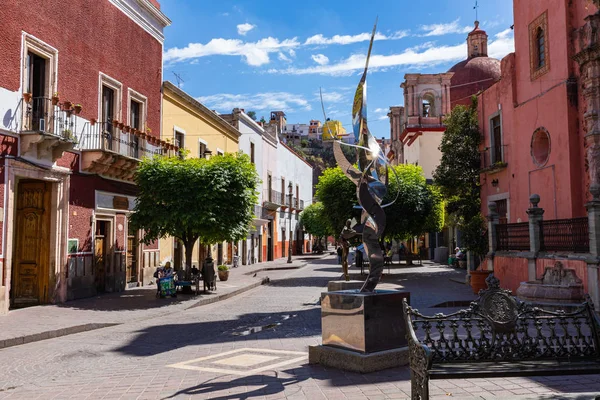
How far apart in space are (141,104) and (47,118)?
5772mm

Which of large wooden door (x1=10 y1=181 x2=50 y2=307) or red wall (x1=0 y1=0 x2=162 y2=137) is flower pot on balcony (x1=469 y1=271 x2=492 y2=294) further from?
red wall (x1=0 y1=0 x2=162 y2=137)

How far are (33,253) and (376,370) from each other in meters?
11.2

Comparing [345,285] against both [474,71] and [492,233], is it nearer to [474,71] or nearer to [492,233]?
[492,233]

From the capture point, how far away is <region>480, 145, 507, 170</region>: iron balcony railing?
19.2 metres

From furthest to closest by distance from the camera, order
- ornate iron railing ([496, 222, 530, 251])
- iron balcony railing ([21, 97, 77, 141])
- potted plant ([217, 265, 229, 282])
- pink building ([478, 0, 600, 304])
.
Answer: potted plant ([217, 265, 229, 282]) < ornate iron railing ([496, 222, 530, 251]) < pink building ([478, 0, 600, 304]) < iron balcony railing ([21, 97, 77, 141])

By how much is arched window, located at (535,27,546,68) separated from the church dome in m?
18.6

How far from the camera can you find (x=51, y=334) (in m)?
9.36

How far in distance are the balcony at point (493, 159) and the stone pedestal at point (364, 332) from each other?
14613mm

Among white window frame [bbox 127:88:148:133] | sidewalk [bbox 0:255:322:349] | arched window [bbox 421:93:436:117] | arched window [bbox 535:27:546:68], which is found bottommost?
sidewalk [bbox 0:255:322:349]

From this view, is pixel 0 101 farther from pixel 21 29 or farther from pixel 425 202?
pixel 425 202

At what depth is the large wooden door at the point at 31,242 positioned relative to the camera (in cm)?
1336

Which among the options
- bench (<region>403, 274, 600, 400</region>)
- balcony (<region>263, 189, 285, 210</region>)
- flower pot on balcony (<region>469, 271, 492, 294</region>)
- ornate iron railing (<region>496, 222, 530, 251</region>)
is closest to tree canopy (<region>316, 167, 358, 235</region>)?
ornate iron railing (<region>496, 222, 530, 251</region>)

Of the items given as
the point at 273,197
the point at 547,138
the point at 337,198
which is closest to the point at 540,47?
the point at 547,138

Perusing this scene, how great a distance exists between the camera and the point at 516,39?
18438 mm
